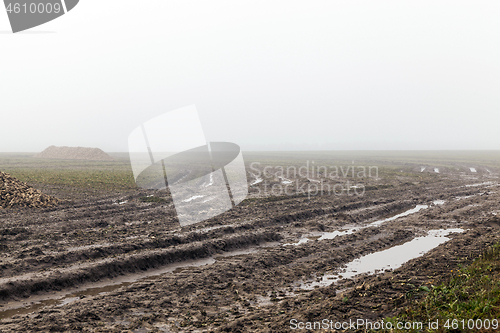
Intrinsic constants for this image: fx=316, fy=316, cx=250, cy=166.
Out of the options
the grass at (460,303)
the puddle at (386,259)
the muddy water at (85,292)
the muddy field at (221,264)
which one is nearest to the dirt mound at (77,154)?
the muddy field at (221,264)

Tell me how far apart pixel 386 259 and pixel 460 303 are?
215 inches

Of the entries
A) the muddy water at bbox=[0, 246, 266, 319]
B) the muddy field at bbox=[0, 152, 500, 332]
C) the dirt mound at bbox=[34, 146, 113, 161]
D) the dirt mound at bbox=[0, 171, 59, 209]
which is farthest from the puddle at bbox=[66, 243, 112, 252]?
the dirt mound at bbox=[34, 146, 113, 161]

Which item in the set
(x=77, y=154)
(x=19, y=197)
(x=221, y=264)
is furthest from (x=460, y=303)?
(x=77, y=154)

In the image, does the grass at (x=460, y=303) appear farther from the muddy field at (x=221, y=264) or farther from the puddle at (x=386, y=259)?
the puddle at (x=386, y=259)

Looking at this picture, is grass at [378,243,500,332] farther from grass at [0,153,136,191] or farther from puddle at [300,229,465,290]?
grass at [0,153,136,191]

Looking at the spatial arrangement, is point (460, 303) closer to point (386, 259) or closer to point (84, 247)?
point (386, 259)

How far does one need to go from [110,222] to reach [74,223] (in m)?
1.54

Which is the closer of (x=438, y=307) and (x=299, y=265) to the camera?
(x=438, y=307)

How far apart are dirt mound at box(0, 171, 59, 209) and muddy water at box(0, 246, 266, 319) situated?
13316mm

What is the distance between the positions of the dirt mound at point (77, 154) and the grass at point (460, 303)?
350 ft

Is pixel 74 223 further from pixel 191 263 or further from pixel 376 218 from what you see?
pixel 376 218

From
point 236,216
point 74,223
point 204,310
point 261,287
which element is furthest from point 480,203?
point 74,223

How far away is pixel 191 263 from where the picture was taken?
1043cm

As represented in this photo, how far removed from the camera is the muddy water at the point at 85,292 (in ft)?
23.9
